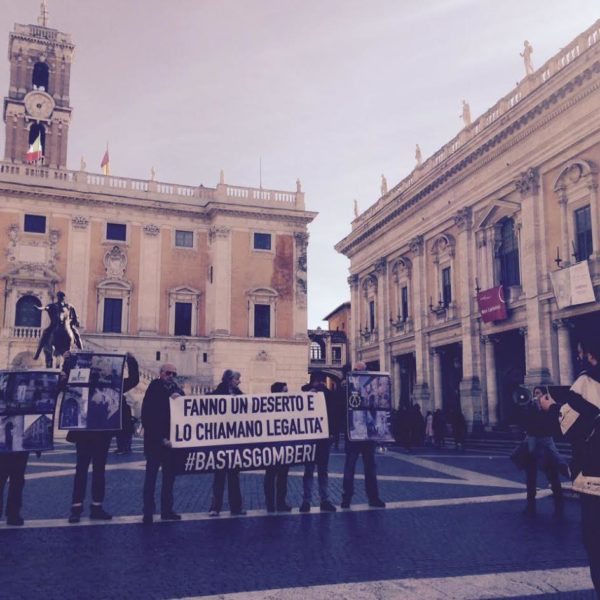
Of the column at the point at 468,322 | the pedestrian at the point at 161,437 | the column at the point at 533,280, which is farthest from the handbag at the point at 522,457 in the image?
the column at the point at 468,322

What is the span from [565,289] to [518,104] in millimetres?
8398

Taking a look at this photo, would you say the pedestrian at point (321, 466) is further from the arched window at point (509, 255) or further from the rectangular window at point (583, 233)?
the arched window at point (509, 255)

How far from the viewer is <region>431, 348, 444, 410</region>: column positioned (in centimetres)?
3462

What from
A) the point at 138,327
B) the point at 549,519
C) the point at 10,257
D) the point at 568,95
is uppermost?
the point at 568,95

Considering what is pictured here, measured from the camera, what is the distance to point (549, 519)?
8688 mm

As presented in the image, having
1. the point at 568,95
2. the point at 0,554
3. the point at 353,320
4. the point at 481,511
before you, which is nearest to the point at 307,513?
the point at 481,511

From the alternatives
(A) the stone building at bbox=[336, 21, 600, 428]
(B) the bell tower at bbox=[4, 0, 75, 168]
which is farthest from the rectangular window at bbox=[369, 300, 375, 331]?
(B) the bell tower at bbox=[4, 0, 75, 168]

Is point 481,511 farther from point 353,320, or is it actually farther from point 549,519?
point 353,320

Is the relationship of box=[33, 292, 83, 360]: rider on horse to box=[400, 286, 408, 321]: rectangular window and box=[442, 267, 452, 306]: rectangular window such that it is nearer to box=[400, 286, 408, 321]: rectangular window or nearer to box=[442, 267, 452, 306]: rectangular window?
box=[442, 267, 452, 306]: rectangular window

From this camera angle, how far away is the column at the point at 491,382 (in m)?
29.2

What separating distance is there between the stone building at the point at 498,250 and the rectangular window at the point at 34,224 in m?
20.5

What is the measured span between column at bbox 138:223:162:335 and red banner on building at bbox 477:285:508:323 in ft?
64.4

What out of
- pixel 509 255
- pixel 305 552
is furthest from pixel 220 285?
pixel 305 552

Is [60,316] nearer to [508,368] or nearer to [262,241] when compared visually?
[262,241]
